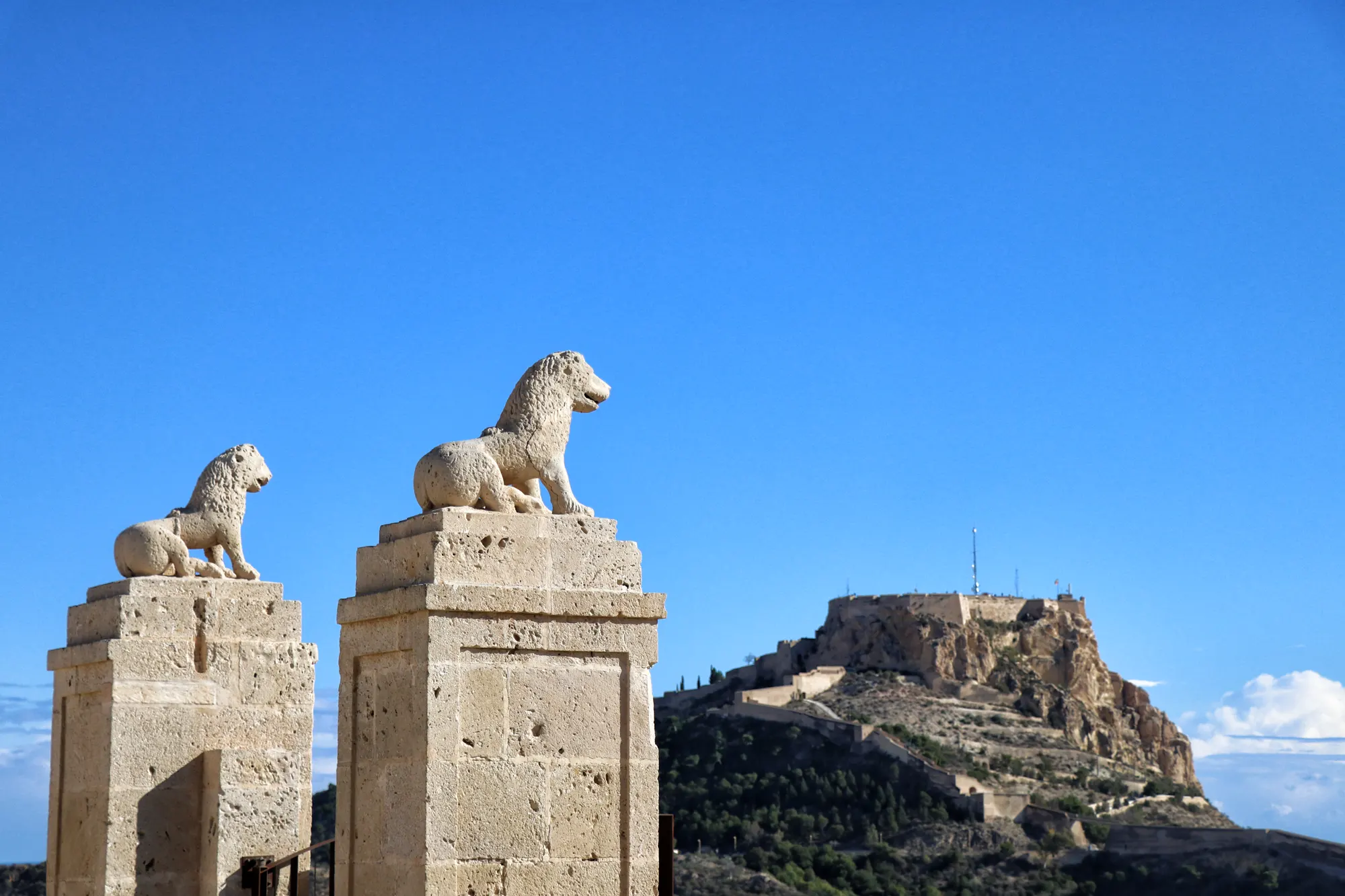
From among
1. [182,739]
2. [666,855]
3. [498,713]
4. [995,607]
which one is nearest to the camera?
[498,713]

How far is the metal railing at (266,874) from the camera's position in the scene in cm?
795

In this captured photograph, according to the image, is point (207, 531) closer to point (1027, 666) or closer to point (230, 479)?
point (230, 479)

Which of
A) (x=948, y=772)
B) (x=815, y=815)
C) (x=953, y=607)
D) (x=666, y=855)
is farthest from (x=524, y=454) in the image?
(x=953, y=607)

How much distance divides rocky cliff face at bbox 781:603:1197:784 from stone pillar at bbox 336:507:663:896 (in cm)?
8137

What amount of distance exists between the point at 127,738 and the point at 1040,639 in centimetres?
8714

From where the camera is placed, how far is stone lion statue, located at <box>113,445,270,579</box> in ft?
27.9

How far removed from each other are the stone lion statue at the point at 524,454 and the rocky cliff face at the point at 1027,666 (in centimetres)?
8120

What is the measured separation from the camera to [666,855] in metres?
6.89

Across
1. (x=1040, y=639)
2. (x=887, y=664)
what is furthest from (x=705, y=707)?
(x=1040, y=639)

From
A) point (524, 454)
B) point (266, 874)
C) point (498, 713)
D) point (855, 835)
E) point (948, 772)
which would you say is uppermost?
point (948, 772)

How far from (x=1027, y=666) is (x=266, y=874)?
85378 millimetres

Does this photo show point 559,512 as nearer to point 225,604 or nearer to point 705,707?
point 225,604

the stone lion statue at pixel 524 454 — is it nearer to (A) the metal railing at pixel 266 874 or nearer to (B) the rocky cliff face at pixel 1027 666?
(A) the metal railing at pixel 266 874

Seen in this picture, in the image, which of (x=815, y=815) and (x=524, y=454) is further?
(x=815, y=815)
